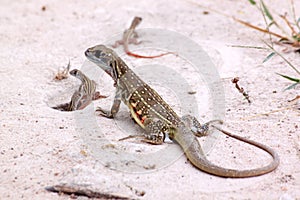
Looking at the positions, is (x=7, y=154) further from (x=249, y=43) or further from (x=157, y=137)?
(x=249, y=43)

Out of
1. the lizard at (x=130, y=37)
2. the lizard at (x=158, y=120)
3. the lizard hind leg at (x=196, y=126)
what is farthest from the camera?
the lizard at (x=130, y=37)

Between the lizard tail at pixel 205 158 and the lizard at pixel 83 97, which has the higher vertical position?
the lizard tail at pixel 205 158

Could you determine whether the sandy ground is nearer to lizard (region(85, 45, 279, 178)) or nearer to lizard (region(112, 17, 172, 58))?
lizard (region(85, 45, 279, 178))

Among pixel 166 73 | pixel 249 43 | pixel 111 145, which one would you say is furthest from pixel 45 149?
pixel 249 43

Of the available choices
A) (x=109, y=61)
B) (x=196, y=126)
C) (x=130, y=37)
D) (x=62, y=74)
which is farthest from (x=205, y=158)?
(x=130, y=37)

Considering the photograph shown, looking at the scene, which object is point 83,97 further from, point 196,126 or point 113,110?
point 196,126

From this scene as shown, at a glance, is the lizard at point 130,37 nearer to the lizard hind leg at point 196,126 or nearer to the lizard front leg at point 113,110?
the lizard front leg at point 113,110

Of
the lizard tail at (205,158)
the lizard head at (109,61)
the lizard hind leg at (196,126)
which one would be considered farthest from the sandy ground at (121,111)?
the lizard head at (109,61)
